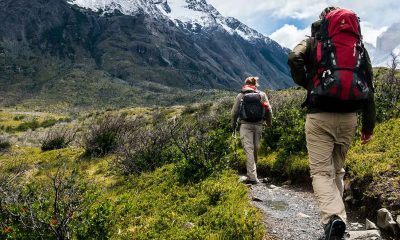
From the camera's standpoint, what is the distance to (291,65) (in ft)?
16.1

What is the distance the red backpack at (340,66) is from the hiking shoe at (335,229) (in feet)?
3.88

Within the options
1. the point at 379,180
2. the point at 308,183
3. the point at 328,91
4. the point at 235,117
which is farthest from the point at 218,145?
the point at 328,91

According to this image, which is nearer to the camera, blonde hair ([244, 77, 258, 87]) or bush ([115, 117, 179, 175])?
blonde hair ([244, 77, 258, 87])

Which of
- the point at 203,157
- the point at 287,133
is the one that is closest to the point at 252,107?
the point at 203,157

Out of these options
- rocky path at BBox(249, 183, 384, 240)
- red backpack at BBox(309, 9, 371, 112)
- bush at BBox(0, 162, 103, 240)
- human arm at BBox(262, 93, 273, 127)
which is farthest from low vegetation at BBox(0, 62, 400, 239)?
red backpack at BBox(309, 9, 371, 112)

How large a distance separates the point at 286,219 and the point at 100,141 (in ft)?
33.8

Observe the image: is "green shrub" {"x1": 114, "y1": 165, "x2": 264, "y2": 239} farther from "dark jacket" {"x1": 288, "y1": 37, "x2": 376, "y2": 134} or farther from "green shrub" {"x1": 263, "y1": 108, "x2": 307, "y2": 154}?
"green shrub" {"x1": 263, "y1": 108, "x2": 307, "y2": 154}

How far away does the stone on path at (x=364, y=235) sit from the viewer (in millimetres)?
5492

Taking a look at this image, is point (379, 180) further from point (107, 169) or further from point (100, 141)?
point (100, 141)

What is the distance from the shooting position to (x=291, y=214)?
688 cm

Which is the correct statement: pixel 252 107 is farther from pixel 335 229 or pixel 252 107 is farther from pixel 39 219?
pixel 39 219

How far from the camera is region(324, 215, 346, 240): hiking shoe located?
449cm

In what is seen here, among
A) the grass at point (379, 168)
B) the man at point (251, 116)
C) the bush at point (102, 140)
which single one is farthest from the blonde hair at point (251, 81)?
the bush at point (102, 140)

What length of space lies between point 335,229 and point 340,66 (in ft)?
5.56
